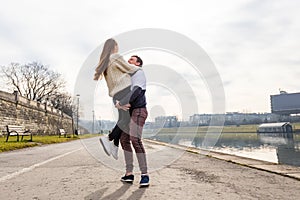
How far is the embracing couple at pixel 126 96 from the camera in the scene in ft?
13.2

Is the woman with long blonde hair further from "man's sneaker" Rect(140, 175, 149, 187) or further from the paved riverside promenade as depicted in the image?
"man's sneaker" Rect(140, 175, 149, 187)

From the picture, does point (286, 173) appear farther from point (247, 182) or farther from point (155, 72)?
point (155, 72)

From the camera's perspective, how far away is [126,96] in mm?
4055

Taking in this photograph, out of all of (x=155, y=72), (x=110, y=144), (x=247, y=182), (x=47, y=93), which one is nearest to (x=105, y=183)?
(x=110, y=144)

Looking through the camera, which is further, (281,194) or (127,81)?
(127,81)

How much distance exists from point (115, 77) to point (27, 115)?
3349cm

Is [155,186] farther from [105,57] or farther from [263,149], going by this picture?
[263,149]

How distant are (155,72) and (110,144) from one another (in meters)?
3.24

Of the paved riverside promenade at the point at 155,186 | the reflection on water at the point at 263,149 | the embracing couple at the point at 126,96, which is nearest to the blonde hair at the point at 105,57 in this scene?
the embracing couple at the point at 126,96

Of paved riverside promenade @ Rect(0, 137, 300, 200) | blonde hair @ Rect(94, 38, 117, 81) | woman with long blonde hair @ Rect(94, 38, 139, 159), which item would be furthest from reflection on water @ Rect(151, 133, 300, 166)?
blonde hair @ Rect(94, 38, 117, 81)

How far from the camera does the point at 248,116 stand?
292ft

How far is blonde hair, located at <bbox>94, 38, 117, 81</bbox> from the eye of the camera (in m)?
4.23

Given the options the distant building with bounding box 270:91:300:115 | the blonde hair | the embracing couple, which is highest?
the distant building with bounding box 270:91:300:115

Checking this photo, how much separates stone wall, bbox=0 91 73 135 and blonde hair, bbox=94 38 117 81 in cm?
2492
